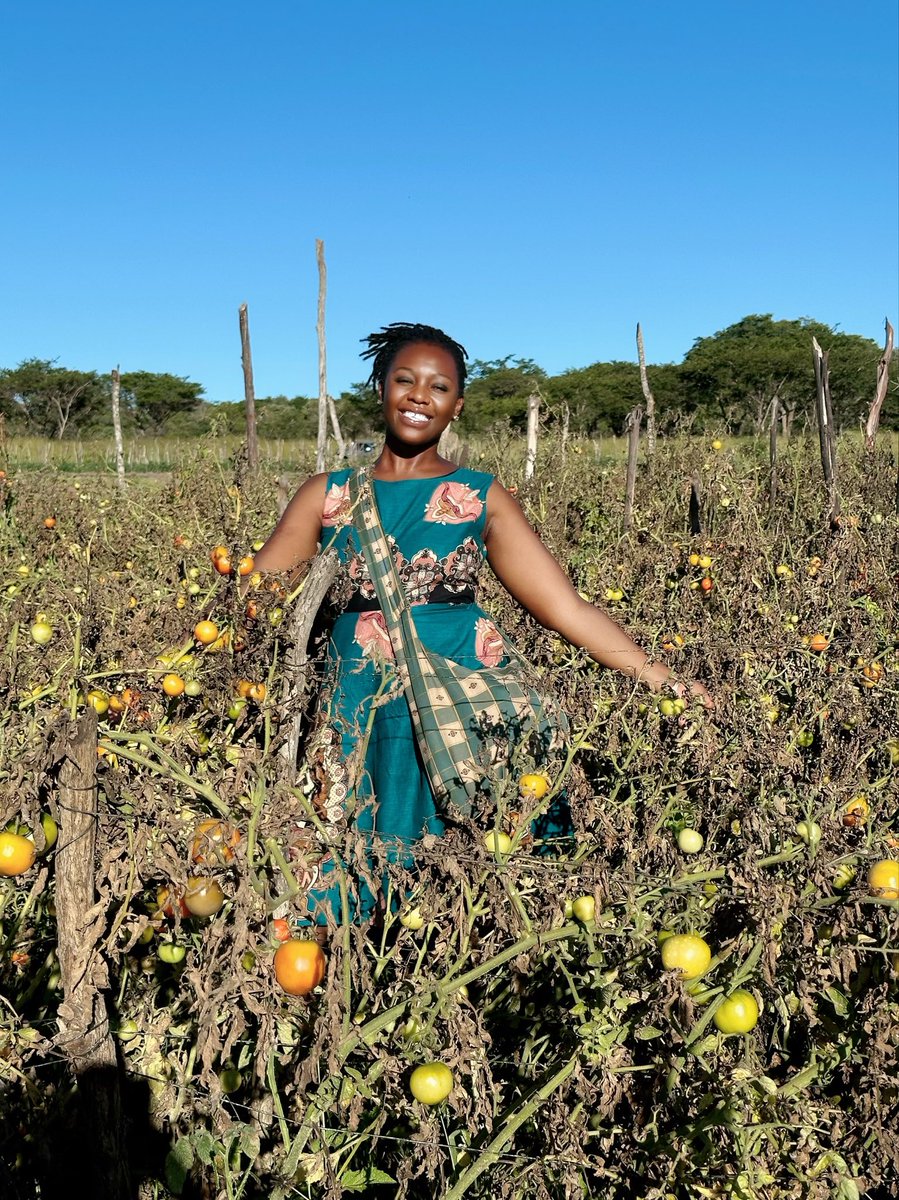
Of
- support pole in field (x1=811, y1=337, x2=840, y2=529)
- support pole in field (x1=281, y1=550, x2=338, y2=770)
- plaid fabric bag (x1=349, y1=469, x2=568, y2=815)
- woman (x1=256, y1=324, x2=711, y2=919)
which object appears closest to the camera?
support pole in field (x1=281, y1=550, x2=338, y2=770)

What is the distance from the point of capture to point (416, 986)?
1.19m

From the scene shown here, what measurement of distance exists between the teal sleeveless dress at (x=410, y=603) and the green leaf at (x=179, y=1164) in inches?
23.2

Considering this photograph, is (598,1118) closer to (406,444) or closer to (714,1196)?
(714,1196)

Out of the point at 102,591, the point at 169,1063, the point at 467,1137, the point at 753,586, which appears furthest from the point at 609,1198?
the point at 753,586

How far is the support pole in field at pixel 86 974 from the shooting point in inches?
46.2

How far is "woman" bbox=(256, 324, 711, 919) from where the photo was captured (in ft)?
7.06

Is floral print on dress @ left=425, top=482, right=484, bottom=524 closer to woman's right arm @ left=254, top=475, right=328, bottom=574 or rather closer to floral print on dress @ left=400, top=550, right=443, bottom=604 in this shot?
floral print on dress @ left=400, top=550, right=443, bottom=604

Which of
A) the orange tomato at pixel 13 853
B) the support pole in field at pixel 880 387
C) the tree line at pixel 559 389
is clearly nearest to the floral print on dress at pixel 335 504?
the orange tomato at pixel 13 853

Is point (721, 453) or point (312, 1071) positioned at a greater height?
point (721, 453)

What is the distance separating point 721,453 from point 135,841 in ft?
17.9

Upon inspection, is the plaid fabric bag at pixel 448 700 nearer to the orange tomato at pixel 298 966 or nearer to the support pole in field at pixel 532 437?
the orange tomato at pixel 298 966

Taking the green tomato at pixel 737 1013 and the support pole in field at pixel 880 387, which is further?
the support pole in field at pixel 880 387

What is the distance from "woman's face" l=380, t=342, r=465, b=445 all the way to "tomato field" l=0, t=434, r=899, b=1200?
68 cm

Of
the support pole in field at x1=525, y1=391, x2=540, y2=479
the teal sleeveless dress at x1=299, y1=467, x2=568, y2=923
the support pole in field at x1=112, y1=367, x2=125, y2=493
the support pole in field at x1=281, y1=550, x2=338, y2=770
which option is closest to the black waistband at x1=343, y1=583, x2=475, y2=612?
the teal sleeveless dress at x1=299, y1=467, x2=568, y2=923
